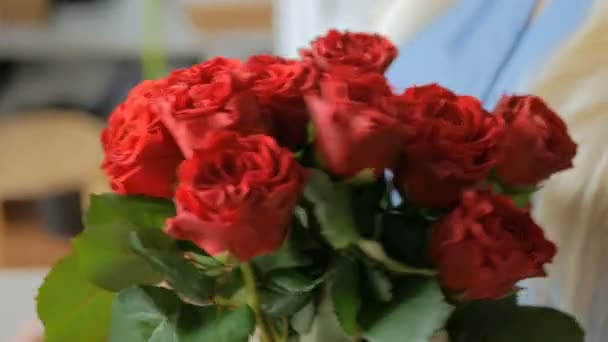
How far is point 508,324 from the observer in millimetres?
473

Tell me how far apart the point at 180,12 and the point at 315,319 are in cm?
186

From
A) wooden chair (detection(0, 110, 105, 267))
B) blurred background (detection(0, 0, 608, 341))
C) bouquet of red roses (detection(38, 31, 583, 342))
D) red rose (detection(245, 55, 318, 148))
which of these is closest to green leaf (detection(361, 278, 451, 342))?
bouquet of red roses (detection(38, 31, 583, 342))

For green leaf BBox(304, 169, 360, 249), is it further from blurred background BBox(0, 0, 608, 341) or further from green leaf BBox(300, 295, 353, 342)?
blurred background BBox(0, 0, 608, 341)

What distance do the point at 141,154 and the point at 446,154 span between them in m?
0.17

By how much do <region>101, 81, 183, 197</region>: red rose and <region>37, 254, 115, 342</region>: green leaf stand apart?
63 mm

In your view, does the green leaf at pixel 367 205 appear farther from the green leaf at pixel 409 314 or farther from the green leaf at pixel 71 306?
the green leaf at pixel 71 306

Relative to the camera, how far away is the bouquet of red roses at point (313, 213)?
1.32 ft

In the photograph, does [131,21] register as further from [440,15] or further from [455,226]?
[455,226]

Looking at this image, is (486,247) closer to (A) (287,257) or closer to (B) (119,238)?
(A) (287,257)

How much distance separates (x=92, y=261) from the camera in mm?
456

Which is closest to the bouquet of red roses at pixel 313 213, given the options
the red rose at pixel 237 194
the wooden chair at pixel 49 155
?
the red rose at pixel 237 194

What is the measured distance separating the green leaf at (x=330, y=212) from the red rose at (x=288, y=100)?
0.03m

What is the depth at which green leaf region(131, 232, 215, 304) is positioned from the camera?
1.42 ft

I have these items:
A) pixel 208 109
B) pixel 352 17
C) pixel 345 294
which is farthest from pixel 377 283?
pixel 352 17
